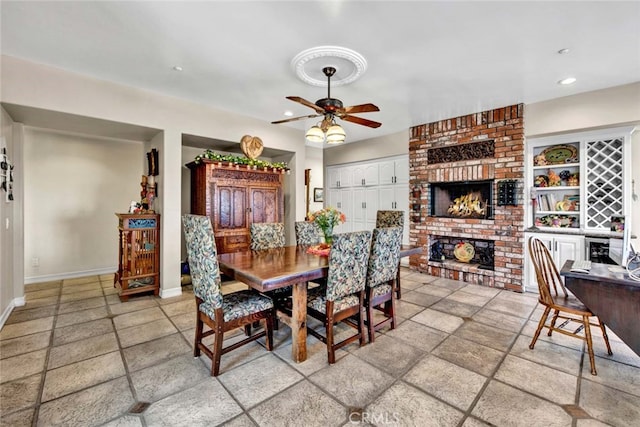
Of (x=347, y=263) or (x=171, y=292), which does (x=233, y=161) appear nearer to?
(x=171, y=292)

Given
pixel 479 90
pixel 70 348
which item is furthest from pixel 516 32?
pixel 70 348

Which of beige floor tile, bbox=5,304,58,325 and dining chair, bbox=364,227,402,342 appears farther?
beige floor tile, bbox=5,304,58,325

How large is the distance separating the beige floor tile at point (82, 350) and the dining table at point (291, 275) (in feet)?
4.06

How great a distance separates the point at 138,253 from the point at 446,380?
3.84m

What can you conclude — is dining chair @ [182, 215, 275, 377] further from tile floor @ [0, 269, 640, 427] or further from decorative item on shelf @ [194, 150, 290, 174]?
decorative item on shelf @ [194, 150, 290, 174]

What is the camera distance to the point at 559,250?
3.89 m

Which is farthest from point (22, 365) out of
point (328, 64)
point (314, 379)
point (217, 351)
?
point (328, 64)

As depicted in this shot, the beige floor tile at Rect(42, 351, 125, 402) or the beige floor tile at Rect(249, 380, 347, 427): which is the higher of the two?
the beige floor tile at Rect(42, 351, 125, 402)

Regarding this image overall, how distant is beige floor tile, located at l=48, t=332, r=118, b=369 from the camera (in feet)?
7.47

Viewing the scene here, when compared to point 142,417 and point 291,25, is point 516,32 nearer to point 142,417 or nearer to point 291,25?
point 291,25

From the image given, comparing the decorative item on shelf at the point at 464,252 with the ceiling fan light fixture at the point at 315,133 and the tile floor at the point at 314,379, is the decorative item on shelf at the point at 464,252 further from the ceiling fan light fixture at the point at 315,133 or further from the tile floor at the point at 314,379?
the ceiling fan light fixture at the point at 315,133

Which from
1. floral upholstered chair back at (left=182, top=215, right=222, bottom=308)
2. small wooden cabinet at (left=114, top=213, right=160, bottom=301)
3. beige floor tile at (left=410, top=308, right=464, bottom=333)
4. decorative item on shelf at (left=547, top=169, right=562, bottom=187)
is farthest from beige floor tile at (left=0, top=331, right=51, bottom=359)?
decorative item on shelf at (left=547, top=169, right=562, bottom=187)

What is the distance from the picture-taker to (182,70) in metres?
3.05

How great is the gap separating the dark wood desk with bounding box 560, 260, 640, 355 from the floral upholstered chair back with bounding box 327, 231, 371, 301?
1441mm
